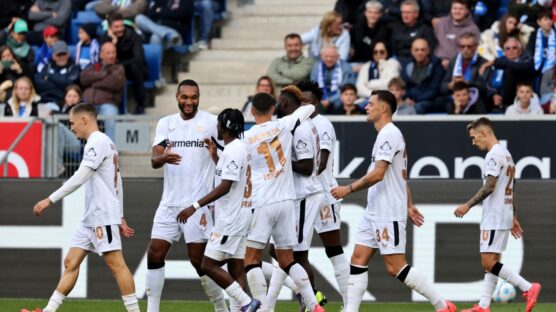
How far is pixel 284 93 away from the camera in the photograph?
1405 centimetres

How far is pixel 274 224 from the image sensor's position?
13.5m

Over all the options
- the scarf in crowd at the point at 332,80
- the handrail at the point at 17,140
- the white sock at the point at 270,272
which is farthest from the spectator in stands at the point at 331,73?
the white sock at the point at 270,272

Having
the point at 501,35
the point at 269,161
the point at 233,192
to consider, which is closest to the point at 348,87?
the point at 501,35

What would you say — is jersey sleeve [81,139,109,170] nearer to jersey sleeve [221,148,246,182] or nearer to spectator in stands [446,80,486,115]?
jersey sleeve [221,148,246,182]

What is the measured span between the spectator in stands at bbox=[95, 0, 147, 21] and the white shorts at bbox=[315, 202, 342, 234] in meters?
8.58

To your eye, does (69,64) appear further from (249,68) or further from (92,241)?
(92,241)

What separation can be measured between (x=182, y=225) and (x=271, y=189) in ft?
3.08

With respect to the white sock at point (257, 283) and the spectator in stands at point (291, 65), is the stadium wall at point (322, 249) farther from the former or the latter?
the spectator in stands at point (291, 65)

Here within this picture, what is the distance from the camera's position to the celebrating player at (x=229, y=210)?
12.8 m

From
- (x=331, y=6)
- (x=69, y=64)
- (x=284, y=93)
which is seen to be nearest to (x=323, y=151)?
(x=284, y=93)

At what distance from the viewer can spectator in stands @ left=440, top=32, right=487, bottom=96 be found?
19.2 meters

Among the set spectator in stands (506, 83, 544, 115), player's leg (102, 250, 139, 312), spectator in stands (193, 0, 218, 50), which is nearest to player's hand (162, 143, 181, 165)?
player's leg (102, 250, 139, 312)

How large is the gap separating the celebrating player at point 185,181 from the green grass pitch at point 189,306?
194 centimetres

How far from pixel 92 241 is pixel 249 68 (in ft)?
29.8
